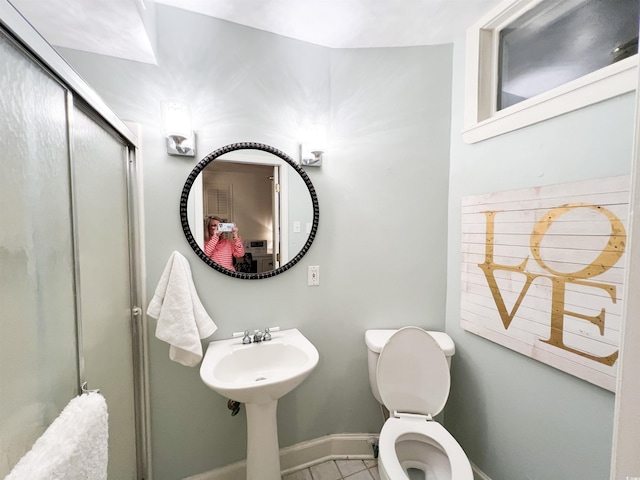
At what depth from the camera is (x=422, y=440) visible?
121 cm

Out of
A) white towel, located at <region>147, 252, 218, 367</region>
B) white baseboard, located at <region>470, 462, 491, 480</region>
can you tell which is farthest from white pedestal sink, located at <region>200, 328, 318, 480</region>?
white baseboard, located at <region>470, 462, 491, 480</region>

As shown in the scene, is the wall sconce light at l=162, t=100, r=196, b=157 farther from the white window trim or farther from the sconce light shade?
the white window trim

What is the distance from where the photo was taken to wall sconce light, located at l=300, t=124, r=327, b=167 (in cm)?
140

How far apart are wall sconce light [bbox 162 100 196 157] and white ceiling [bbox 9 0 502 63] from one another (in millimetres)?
268

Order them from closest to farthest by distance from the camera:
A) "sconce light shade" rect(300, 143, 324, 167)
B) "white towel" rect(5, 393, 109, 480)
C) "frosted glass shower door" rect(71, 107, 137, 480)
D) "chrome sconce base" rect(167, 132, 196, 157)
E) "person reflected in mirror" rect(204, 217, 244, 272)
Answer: "white towel" rect(5, 393, 109, 480) → "frosted glass shower door" rect(71, 107, 137, 480) → "chrome sconce base" rect(167, 132, 196, 157) → "person reflected in mirror" rect(204, 217, 244, 272) → "sconce light shade" rect(300, 143, 324, 167)

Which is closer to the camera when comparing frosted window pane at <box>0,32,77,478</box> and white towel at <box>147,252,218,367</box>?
frosted window pane at <box>0,32,77,478</box>

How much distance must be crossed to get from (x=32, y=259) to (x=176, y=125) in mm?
796

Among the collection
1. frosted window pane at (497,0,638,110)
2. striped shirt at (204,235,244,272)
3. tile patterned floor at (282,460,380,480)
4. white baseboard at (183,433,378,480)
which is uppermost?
frosted window pane at (497,0,638,110)

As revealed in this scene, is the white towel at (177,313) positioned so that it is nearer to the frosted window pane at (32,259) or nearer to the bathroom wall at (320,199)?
the bathroom wall at (320,199)

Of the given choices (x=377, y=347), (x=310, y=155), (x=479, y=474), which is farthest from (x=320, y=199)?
(x=479, y=474)

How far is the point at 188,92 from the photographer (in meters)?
1.26

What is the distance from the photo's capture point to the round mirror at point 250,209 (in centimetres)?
128

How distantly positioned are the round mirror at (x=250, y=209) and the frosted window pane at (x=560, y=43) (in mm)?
1215

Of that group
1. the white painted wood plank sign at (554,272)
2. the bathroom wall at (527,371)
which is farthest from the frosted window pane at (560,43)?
the white painted wood plank sign at (554,272)
